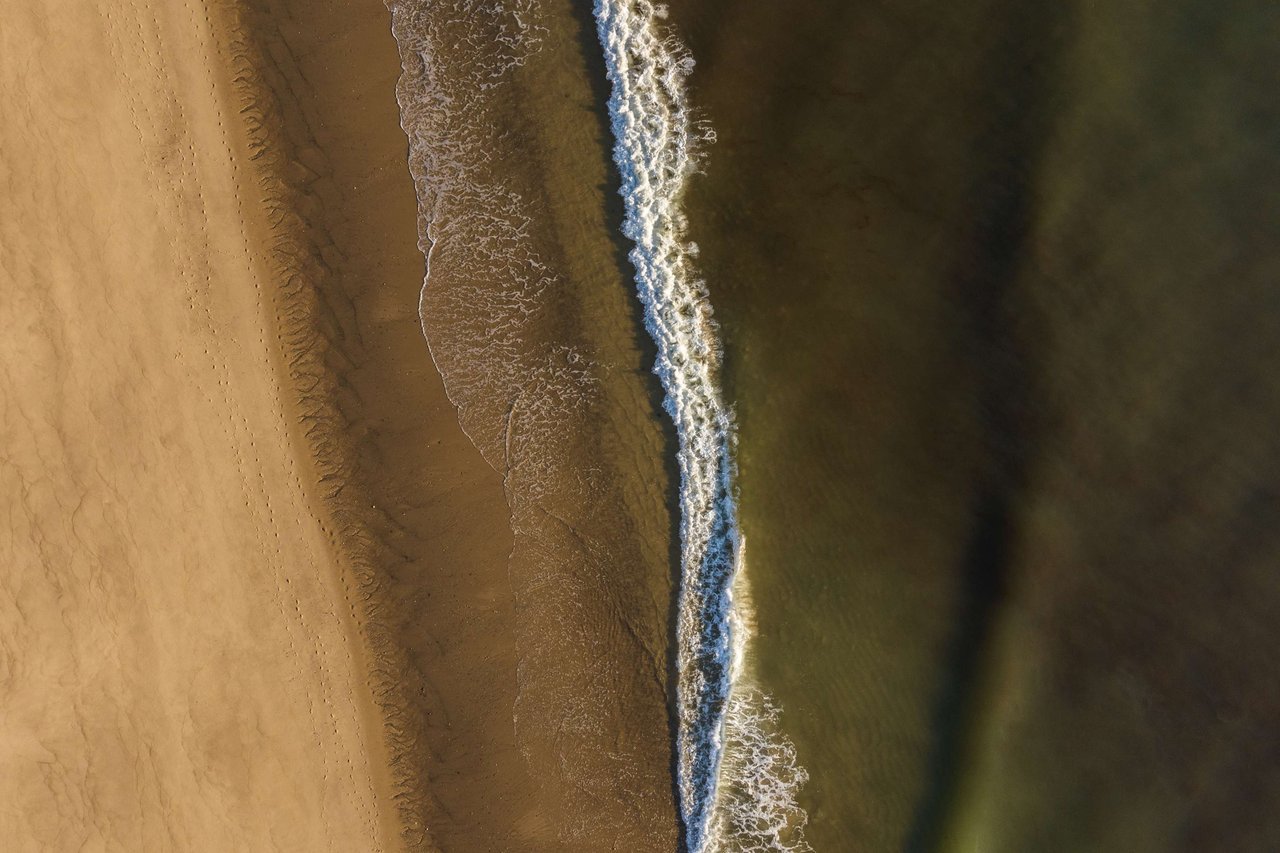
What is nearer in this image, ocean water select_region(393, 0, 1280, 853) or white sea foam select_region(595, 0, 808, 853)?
ocean water select_region(393, 0, 1280, 853)

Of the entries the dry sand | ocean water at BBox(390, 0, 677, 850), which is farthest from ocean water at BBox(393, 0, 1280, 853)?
the dry sand

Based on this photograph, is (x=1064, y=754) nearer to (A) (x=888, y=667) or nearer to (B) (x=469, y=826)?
(A) (x=888, y=667)

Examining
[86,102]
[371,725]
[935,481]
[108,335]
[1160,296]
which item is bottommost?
[371,725]

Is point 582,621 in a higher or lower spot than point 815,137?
lower

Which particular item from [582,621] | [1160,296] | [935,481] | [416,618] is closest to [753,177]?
[935,481]

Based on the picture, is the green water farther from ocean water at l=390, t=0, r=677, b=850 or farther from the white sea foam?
ocean water at l=390, t=0, r=677, b=850
